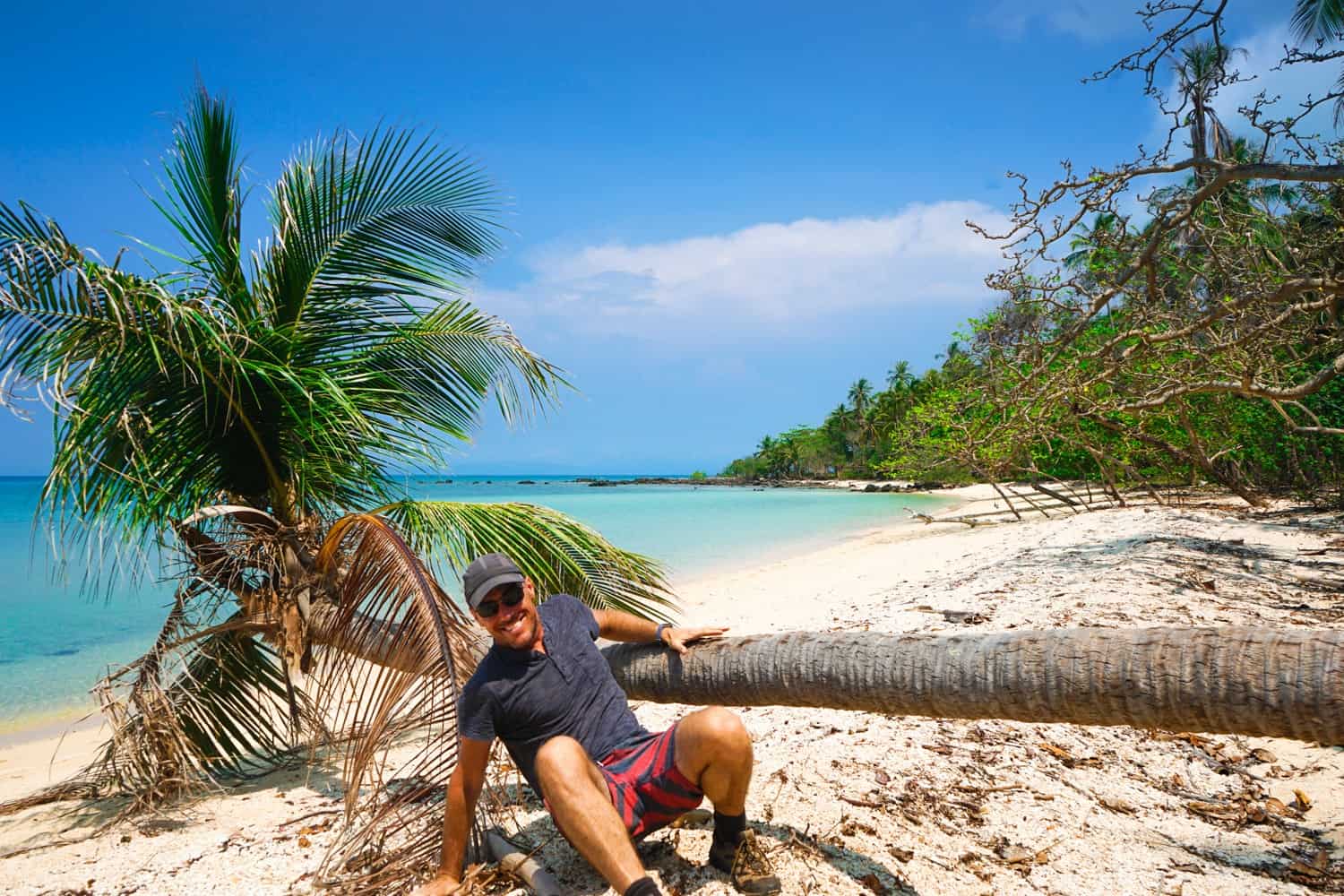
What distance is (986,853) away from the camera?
2922 mm

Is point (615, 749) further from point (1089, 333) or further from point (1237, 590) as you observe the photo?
point (1089, 333)

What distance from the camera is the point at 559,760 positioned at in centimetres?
255

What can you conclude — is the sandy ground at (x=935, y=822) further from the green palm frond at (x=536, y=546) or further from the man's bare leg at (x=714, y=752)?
the green palm frond at (x=536, y=546)

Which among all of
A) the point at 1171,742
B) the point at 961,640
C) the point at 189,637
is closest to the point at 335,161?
the point at 189,637

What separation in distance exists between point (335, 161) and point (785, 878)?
5.02 m

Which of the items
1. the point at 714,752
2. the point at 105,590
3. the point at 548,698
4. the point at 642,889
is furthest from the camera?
the point at 105,590

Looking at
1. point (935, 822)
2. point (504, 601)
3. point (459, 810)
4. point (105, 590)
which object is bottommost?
point (105, 590)

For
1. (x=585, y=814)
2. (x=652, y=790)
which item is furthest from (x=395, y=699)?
(x=652, y=790)

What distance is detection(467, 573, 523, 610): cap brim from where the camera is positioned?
8.95 feet

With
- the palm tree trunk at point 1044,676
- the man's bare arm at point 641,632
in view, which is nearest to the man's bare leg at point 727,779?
the palm tree trunk at point 1044,676

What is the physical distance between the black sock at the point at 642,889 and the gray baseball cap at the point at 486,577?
3.51 feet

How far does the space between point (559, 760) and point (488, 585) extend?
2.16ft

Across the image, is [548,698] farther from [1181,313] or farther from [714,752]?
[1181,313]

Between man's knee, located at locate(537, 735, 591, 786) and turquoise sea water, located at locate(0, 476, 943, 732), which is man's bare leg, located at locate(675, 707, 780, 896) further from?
turquoise sea water, located at locate(0, 476, 943, 732)
